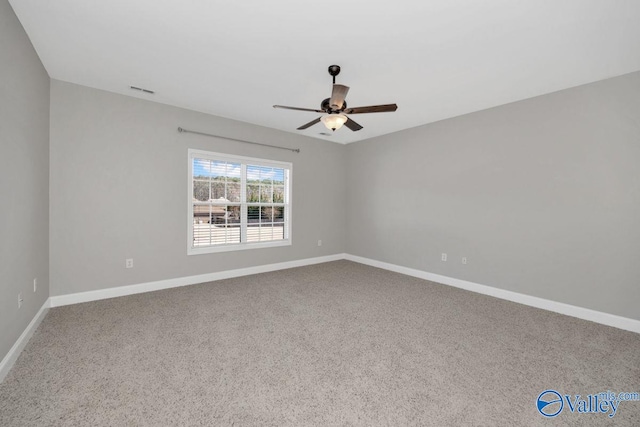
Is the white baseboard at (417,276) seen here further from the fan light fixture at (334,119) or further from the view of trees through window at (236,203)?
the fan light fixture at (334,119)

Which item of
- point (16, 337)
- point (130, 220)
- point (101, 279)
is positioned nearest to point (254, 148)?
point (130, 220)

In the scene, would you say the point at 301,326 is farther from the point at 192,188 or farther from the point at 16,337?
the point at 192,188

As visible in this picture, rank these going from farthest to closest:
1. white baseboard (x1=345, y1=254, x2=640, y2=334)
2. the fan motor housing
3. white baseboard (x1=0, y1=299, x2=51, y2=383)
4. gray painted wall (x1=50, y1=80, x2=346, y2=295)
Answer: gray painted wall (x1=50, y1=80, x2=346, y2=295)
white baseboard (x1=345, y1=254, x2=640, y2=334)
the fan motor housing
white baseboard (x1=0, y1=299, x2=51, y2=383)

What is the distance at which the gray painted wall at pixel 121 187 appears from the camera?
127 inches

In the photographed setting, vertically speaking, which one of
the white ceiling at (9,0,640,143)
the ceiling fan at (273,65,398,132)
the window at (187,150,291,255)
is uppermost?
the white ceiling at (9,0,640,143)

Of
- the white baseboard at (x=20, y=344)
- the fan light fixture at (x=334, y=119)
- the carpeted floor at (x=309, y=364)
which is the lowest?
the carpeted floor at (x=309, y=364)

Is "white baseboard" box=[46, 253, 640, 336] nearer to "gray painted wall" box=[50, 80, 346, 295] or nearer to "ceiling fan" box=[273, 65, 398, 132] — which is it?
"gray painted wall" box=[50, 80, 346, 295]

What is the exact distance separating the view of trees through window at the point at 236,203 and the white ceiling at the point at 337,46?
126cm

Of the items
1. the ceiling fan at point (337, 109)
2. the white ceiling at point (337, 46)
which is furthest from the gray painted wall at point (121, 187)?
the ceiling fan at point (337, 109)

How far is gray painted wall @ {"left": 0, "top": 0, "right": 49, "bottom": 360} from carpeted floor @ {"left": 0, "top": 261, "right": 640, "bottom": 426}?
44 cm

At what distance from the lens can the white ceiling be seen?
202 centimetres

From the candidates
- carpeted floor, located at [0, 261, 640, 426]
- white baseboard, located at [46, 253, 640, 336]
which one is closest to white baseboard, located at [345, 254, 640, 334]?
white baseboard, located at [46, 253, 640, 336]

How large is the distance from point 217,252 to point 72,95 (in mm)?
2728

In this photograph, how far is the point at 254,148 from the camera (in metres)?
4.79
